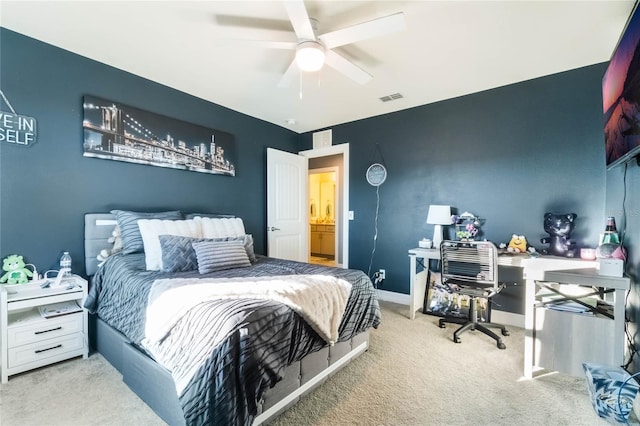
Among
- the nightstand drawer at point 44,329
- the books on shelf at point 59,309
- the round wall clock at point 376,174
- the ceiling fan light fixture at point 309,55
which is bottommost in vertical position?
the nightstand drawer at point 44,329

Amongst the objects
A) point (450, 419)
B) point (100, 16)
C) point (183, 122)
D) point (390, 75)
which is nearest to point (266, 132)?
point (183, 122)

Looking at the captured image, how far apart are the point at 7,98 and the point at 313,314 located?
9.18ft

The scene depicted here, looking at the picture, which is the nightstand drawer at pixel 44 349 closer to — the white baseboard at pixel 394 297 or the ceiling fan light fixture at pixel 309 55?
the ceiling fan light fixture at pixel 309 55

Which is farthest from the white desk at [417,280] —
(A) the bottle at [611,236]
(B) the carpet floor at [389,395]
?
(A) the bottle at [611,236]

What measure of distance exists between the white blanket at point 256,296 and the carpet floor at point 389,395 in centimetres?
42

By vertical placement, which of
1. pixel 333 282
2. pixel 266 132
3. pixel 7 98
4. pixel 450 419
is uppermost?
pixel 266 132

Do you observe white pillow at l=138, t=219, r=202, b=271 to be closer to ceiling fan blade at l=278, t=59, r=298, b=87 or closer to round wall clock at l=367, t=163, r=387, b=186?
ceiling fan blade at l=278, t=59, r=298, b=87

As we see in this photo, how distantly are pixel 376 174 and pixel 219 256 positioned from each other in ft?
8.23

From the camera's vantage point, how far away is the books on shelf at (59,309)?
2.11 m

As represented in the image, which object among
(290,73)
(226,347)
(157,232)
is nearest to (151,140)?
(157,232)

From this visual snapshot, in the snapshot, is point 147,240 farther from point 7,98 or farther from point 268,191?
point 268,191

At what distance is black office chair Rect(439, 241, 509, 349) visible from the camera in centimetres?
246

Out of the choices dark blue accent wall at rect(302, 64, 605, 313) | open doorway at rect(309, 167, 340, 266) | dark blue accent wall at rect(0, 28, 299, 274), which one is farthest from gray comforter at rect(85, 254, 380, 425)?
open doorway at rect(309, 167, 340, 266)

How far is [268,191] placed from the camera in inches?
160
